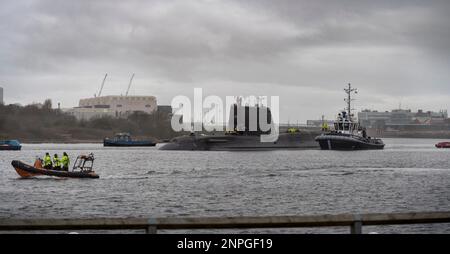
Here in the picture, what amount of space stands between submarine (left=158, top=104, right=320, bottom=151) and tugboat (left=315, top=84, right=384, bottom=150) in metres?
10.8

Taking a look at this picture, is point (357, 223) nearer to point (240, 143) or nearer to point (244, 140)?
point (244, 140)

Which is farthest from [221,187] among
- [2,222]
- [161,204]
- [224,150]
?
[224,150]

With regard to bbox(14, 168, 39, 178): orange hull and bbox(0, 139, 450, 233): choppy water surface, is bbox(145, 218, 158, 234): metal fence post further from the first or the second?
bbox(14, 168, 39, 178): orange hull

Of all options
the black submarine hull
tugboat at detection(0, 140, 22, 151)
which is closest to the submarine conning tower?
the black submarine hull

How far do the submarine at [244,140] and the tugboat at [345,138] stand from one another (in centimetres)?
1079

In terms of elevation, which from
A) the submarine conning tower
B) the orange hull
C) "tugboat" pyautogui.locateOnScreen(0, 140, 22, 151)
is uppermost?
the submarine conning tower

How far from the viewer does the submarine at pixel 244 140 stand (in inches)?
5497

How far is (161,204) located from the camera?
3875 centimetres

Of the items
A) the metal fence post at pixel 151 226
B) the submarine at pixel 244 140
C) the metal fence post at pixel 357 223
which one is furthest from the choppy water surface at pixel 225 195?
the submarine at pixel 244 140

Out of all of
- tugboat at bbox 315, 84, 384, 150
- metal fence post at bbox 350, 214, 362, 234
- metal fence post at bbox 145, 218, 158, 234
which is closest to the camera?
metal fence post at bbox 145, 218, 158, 234

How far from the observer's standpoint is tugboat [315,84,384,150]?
5487 inches

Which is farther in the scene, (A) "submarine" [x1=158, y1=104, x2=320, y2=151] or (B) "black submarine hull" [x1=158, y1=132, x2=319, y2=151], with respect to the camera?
(A) "submarine" [x1=158, y1=104, x2=320, y2=151]

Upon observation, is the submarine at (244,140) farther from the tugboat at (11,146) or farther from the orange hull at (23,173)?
the orange hull at (23,173)
